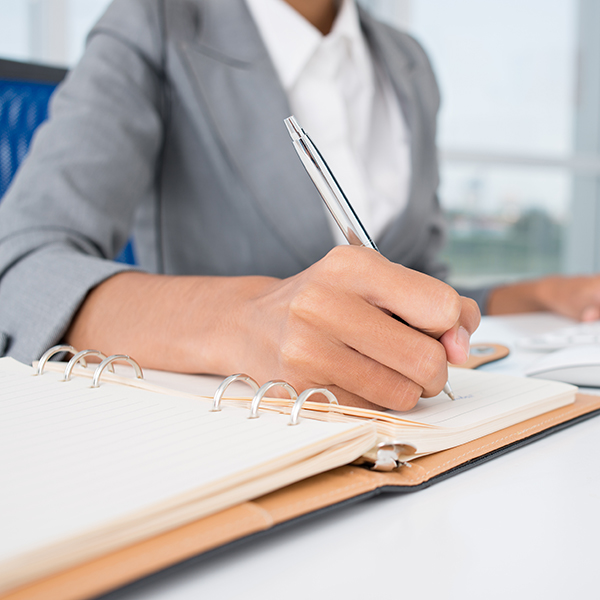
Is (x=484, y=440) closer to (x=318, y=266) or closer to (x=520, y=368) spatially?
(x=318, y=266)

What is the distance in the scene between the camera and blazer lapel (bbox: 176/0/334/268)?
0.77 m

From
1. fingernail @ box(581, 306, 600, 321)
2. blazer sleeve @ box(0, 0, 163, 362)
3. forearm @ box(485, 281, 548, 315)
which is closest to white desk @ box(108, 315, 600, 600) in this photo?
blazer sleeve @ box(0, 0, 163, 362)

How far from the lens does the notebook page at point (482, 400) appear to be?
0.31m

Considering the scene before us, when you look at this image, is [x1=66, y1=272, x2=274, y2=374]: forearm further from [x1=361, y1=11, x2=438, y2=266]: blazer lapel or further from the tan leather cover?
[x1=361, y1=11, x2=438, y2=266]: blazer lapel

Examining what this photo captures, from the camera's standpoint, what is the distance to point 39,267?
20.8 inches

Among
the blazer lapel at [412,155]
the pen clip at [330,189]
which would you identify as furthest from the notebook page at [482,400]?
the blazer lapel at [412,155]

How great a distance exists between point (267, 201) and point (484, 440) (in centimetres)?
54

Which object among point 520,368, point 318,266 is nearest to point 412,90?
point 520,368

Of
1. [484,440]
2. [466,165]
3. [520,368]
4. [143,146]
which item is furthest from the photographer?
[466,165]

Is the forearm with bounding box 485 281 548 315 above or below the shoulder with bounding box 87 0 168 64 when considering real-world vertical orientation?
below

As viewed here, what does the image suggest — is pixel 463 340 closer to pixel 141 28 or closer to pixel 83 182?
pixel 83 182

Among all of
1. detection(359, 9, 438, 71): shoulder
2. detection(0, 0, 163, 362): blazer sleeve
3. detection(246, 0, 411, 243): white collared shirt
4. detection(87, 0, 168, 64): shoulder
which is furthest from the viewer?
detection(359, 9, 438, 71): shoulder

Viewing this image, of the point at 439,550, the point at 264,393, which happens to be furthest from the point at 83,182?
the point at 439,550

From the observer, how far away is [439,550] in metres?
0.21
